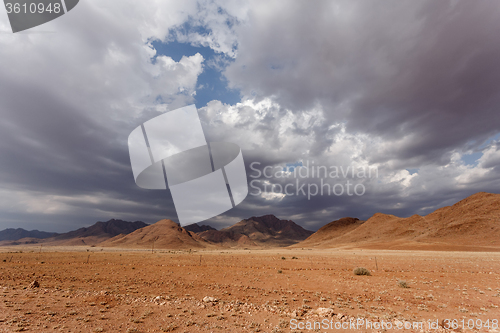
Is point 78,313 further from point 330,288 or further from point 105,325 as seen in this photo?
point 330,288

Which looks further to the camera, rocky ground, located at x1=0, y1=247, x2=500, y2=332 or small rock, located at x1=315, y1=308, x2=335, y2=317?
small rock, located at x1=315, y1=308, x2=335, y2=317

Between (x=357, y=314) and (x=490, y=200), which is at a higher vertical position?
(x=490, y=200)

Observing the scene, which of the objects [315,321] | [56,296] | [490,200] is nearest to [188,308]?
[315,321]

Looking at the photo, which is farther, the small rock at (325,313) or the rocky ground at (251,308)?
the small rock at (325,313)

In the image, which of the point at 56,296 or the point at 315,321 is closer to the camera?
the point at 315,321

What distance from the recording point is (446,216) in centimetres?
11675

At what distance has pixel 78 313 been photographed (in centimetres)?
980

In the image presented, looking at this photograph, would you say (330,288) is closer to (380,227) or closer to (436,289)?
(436,289)

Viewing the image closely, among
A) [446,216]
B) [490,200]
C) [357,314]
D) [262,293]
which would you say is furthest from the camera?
[446,216]

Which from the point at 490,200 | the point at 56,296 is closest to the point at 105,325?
the point at 56,296

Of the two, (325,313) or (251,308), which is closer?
(325,313)

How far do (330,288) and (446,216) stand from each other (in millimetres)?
135122

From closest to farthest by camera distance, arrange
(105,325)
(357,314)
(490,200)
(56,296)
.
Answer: (105,325) < (357,314) < (56,296) < (490,200)

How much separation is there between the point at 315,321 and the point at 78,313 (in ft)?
31.0
